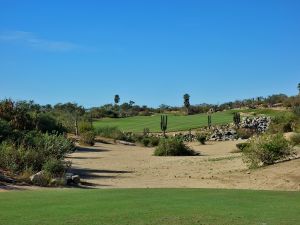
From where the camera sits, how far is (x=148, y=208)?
14812 mm

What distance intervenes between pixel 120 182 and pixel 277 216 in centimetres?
1571

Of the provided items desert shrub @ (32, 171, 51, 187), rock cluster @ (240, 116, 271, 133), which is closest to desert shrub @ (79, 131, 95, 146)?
rock cluster @ (240, 116, 271, 133)

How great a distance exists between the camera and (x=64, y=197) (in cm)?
1733

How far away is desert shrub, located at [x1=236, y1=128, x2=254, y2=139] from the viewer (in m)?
71.1

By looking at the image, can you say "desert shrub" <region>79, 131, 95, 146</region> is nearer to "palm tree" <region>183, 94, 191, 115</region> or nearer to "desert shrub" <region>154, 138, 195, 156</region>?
"desert shrub" <region>154, 138, 195, 156</region>

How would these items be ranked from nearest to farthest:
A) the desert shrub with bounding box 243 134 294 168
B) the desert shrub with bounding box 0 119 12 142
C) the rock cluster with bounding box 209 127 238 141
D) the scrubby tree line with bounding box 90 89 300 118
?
the desert shrub with bounding box 243 134 294 168 < the desert shrub with bounding box 0 119 12 142 < the rock cluster with bounding box 209 127 238 141 < the scrubby tree line with bounding box 90 89 300 118

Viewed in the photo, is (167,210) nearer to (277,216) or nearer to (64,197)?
(277,216)

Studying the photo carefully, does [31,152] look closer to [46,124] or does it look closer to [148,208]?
[148,208]

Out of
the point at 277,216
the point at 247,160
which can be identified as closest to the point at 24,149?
the point at 247,160

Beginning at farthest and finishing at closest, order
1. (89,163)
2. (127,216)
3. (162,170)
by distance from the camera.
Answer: (89,163), (162,170), (127,216)

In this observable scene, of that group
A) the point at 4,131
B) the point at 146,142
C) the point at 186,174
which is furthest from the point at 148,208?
the point at 146,142

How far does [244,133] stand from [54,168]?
48361 millimetres

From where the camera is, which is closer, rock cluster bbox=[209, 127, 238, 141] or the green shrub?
the green shrub

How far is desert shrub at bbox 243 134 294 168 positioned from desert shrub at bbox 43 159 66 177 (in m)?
10.6
